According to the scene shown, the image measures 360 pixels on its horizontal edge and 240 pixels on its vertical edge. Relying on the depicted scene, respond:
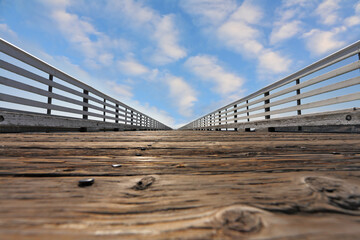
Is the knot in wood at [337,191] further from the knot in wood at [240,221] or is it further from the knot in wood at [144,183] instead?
the knot in wood at [144,183]

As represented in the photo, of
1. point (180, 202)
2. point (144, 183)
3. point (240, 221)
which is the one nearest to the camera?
point (240, 221)

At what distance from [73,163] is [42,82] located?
228 inches

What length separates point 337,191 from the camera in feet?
2.03

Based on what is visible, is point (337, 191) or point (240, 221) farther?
point (337, 191)

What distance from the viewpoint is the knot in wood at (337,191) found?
0.55 metres

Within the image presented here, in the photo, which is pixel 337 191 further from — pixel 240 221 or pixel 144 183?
pixel 144 183

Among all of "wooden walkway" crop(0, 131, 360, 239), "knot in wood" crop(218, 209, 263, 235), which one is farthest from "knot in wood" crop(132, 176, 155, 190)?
"knot in wood" crop(218, 209, 263, 235)

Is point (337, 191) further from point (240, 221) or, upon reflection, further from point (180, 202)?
point (180, 202)

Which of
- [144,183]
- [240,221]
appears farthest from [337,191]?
[144,183]

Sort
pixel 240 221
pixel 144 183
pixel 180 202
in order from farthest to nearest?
pixel 144 183
pixel 180 202
pixel 240 221

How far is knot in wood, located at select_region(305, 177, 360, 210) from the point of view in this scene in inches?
21.7

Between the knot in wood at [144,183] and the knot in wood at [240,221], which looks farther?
the knot in wood at [144,183]

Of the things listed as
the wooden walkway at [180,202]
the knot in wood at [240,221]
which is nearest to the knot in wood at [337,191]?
the wooden walkway at [180,202]

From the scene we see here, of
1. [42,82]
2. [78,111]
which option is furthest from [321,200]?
[78,111]
